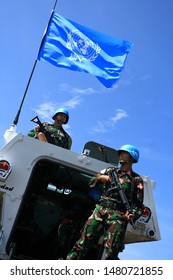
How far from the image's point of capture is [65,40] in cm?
805

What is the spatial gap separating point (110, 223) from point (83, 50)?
519 cm

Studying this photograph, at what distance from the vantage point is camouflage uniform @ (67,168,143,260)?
3729 millimetres

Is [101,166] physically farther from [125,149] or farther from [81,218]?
[81,218]

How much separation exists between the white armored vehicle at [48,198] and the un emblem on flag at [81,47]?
11.4 ft

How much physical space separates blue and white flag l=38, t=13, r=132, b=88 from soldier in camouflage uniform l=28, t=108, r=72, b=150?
2.20 metres

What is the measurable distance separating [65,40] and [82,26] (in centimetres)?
74

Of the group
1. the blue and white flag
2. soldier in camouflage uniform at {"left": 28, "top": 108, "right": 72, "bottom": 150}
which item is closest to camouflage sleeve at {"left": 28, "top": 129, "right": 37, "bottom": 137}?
soldier in camouflage uniform at {"left": 28, "top": 108, "right": 72, "bottom": 150}

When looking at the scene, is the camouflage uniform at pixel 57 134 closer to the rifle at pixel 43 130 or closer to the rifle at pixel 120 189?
the rifle at pixel 43 130

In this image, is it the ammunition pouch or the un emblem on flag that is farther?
the un emblem on flag

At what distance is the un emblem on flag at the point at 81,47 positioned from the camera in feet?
26.0

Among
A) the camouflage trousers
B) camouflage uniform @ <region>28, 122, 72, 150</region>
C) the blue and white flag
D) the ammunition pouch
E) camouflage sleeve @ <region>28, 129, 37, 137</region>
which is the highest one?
the blue and white flag

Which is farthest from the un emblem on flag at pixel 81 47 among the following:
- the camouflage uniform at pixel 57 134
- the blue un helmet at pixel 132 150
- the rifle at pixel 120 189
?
the rifle at pixel 120 189

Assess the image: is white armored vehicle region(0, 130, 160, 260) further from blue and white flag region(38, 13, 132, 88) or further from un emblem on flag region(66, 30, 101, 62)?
un emblem on flag region(66, 30, 101, 62)
